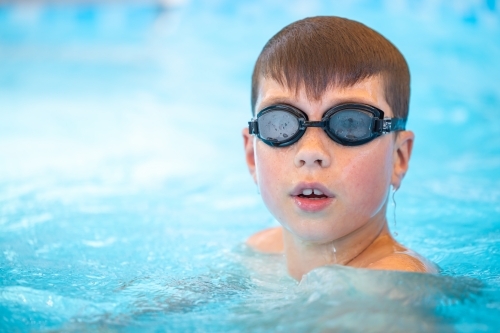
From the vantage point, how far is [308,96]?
8.38 ft

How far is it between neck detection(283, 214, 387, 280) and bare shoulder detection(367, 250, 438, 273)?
13cm

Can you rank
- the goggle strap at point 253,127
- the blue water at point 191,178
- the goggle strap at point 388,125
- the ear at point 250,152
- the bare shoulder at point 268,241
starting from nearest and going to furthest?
1. the blue water at point 191,178
2. the goggle strap at point 388,125
3. the goggle strap at point 253,127
4. the ear at point 250,152
5. the bare shoulder at point 268,241

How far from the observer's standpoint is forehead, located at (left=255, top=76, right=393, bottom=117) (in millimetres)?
2537

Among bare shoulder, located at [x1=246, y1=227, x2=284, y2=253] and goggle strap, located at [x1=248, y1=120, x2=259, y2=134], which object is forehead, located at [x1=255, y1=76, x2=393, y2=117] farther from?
bare shoulder, located at [x1=246, y1=227, x2=284, y2=253]

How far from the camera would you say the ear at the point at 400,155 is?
9.16ft

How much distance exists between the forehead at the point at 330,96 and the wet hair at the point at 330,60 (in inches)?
0.6

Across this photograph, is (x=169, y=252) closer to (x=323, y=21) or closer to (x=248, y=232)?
(x=248, y=232)

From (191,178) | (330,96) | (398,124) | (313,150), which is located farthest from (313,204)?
(191,178)

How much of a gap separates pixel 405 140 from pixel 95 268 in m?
1.55

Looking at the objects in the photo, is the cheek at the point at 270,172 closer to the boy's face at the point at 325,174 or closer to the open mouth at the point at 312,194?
the boy's face at the point at 325,174

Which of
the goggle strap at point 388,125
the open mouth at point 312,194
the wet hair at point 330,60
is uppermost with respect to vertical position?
the wet hair at point 330,60

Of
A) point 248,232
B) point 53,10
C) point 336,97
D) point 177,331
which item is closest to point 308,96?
point 336,97

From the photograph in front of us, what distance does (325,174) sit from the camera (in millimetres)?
2479

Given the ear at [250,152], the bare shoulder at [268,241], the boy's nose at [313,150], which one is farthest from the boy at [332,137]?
the bare shoulder at [268,241]
